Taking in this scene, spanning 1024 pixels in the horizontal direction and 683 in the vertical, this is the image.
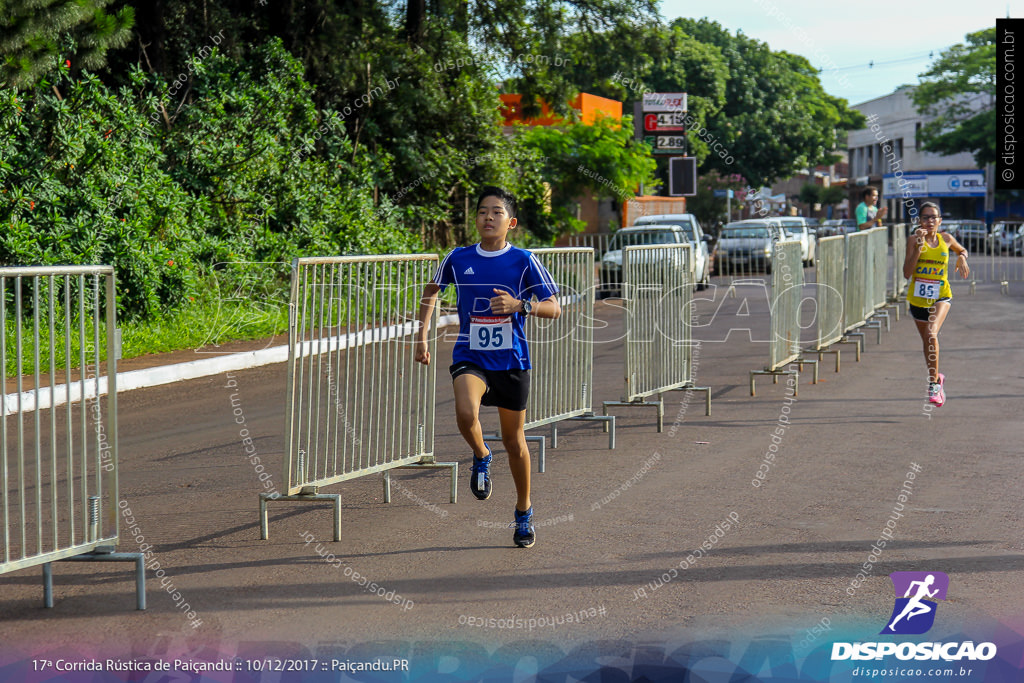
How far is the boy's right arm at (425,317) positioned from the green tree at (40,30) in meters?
6.86

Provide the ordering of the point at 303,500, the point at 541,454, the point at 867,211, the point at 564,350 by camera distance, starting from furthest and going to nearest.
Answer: the point at 867,211 → the point at 564,350 → the point at 541,454 → the point at 303,500

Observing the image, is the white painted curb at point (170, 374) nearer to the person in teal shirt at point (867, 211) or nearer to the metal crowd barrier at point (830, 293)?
the metal crowd barrier at point (830, 293)

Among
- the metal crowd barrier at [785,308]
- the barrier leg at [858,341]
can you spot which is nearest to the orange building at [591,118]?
the barrier leg at [858,341]

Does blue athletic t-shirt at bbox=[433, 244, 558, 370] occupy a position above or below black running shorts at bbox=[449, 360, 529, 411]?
above

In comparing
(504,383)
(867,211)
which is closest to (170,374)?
(504,383)

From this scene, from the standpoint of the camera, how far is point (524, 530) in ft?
20.0

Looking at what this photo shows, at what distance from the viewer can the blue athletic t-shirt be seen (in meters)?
6.14

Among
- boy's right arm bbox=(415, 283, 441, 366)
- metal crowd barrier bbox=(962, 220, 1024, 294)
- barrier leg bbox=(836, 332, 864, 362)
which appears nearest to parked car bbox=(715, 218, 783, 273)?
metal crowd barrier bbox=(962, 220, 1024, 294)

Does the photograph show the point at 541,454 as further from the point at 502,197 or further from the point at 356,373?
the point at 502,197

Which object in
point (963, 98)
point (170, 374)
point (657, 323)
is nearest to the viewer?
point (657, 323)

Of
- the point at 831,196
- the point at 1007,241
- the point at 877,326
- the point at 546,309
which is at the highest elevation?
the point at 831,196

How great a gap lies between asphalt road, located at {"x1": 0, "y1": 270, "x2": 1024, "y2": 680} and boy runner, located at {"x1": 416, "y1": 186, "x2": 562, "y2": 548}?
434 mm

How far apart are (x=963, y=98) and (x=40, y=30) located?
6476cm

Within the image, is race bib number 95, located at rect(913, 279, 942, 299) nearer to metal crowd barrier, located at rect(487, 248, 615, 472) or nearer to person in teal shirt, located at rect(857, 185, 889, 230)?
metal crowd barrier, located at rect(487, 248, 615, 472)
